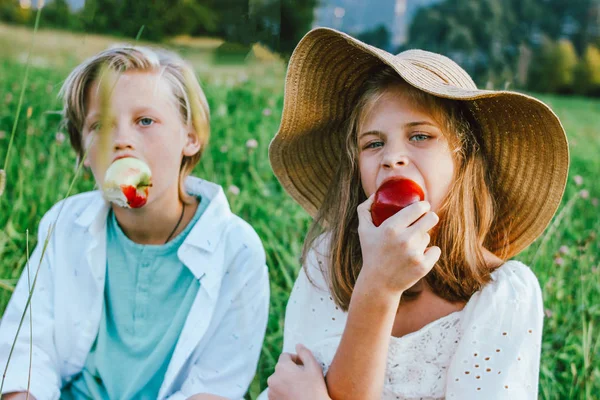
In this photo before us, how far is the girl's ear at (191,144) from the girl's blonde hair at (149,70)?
11mm

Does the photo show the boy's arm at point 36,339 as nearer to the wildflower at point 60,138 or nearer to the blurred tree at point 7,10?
the wildflower at point 60,138

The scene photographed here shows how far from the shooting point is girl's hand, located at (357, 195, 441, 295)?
92 cm

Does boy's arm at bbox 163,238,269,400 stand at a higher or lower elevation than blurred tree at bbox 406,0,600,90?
lower

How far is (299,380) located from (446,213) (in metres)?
0.40

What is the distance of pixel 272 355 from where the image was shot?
1.69 m

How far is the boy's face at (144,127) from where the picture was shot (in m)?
1.34

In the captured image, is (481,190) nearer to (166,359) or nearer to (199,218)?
(199,218)

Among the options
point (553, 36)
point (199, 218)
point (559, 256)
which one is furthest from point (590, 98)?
point (199, 218)

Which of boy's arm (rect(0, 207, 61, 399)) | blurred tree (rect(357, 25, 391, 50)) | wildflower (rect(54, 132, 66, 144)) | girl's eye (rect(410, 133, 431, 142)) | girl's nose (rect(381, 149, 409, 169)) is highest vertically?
blurred tree (rect(357, 25, 391, 50))

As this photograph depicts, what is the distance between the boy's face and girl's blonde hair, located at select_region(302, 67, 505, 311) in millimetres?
370

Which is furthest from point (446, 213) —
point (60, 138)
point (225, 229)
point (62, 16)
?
point (60, 138)

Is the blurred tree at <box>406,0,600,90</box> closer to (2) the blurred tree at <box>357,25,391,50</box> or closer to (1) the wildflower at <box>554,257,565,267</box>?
(2) the blurred tree at <box>357,25,391,50</box>

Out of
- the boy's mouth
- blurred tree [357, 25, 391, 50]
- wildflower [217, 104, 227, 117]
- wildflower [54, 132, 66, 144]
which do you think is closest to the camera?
the boy's mouth

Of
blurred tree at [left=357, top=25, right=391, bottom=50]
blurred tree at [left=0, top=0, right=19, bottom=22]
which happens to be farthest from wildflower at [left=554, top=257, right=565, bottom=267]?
blurred tree at [left=0, top=0, right=19, bottom=22]
